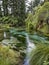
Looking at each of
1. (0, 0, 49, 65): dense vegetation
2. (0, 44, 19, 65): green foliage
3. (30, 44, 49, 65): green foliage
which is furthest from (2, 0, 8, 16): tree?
(30, 44, 49, 65): green foliage

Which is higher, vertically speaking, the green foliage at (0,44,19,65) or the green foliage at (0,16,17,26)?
the green foliage at (0,44,19,65)

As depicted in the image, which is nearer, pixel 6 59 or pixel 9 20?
pixel 6 59

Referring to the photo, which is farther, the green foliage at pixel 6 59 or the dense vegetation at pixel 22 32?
the dense vegetation at pixel 22 32

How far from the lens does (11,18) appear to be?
38.1 m

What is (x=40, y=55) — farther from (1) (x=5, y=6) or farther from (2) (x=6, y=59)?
(1) (x=5, y=6)

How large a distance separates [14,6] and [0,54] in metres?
33.1

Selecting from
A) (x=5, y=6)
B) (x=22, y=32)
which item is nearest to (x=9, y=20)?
(x=5, y=6)

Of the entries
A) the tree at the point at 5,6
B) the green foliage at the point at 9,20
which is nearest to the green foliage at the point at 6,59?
the green foliage at the point at 9,20

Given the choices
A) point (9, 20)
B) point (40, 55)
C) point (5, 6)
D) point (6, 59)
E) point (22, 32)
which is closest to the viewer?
point (40, 55)

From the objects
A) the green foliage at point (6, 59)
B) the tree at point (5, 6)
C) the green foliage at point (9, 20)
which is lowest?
the green foliage at point (9, 20)

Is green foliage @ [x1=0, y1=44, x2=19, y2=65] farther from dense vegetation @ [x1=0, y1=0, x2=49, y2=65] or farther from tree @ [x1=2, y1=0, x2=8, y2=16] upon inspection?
tree @ [x1=2, y1=0, x2=8, y2=16]

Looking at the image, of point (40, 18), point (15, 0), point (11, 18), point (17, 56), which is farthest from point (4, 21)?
point (17, 56)

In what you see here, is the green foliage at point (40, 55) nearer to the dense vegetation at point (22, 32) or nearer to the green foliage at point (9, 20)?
the dense vegetation at point (22, 32)

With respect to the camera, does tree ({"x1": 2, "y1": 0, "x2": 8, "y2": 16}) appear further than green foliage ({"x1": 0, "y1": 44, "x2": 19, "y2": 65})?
Yes
